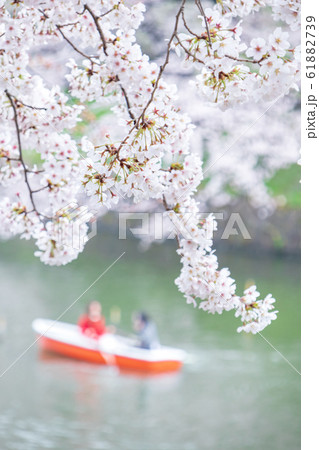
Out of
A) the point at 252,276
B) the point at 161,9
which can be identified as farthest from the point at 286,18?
the point at 252,276

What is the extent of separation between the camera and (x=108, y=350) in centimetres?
895

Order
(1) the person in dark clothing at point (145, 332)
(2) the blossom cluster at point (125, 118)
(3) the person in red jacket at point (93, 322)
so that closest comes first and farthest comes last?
(2) the blossom cluster at point (125, 118), (1) the person in dark clothing at point (145, 332), (3) the person in red jacket at point (93, 322)

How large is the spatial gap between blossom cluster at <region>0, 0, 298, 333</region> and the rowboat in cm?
629

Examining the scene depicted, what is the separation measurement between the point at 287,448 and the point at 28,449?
99.3 inches

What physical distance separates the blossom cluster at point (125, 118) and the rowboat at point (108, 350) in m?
6.29

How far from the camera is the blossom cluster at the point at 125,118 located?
186 cm

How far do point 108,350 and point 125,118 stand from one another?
6.99 meters

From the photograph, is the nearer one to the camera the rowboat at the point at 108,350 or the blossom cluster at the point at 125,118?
the blossom cluster at the point at 125,118

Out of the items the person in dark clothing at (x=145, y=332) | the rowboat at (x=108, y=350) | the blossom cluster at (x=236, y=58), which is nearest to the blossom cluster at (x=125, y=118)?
the blossom cluster at (x=236, y=58)

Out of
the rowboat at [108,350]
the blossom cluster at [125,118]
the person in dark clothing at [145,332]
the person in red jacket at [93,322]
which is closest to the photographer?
the blossom cluster at [125,118]

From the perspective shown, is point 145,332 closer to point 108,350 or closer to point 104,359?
point 108,350

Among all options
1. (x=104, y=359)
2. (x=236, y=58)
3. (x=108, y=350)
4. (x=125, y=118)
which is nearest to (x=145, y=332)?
(x=108, y=350)

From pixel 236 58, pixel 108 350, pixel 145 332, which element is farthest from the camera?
pixel 108 350

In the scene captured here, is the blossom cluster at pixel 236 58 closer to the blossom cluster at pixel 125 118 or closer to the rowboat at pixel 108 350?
the blossom cluster at pixel 125 118
